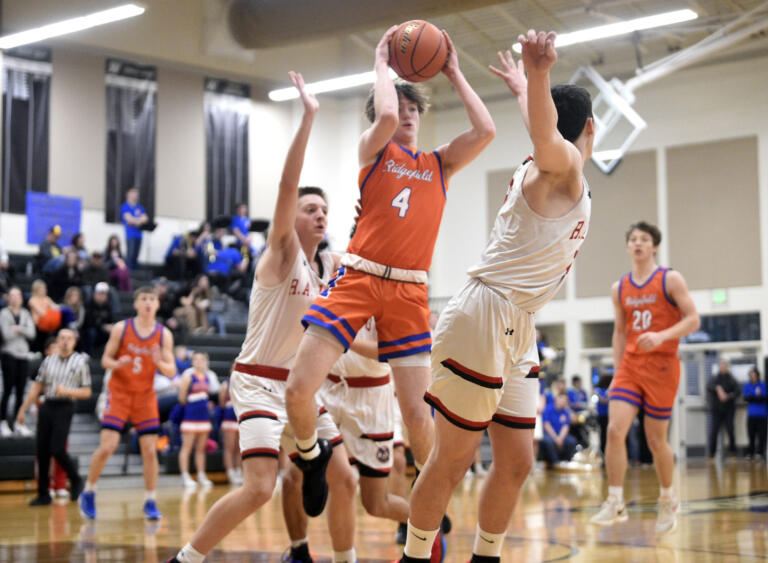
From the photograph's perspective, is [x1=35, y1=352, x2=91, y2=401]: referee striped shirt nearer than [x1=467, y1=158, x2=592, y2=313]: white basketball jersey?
No

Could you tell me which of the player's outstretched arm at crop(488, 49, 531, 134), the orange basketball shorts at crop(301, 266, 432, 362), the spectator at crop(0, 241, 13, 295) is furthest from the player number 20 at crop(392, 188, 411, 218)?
the spectator at crop(0, 241, 13, 295)

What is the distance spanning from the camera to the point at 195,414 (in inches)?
477

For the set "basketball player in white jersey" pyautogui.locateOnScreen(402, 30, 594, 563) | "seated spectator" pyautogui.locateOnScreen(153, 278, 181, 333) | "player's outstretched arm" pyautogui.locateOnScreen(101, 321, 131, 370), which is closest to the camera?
"basketball player in white jersey" pyautogui.locateOnScreen(402, 30, 594, 563)

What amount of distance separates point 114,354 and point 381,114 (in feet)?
15.3

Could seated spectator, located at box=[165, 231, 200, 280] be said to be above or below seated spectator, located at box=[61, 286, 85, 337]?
above

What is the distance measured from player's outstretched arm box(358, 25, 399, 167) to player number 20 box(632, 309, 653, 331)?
10.7 feet

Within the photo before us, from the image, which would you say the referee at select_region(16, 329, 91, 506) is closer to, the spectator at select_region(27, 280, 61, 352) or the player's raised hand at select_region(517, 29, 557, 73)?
the spectator at select_region(27, 280, 61, 352)

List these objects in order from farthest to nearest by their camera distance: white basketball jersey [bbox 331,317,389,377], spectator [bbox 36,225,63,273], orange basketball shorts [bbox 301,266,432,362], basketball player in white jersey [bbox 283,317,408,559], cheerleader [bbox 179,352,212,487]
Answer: spectator [bbox 36,225,63,273] → cheerleader [bbox 179,352,212,487] → white basketball jersey [bbox 331,317,389,377] → basketball player in white jersey [bbox 283,317,408,559] → orange basketball shorts [bbox 301,266,432,362]

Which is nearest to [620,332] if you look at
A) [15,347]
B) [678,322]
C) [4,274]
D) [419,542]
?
[678,322]

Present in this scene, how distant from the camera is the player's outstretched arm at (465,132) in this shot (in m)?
4.28

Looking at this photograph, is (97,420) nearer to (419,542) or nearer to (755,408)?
(419,542)

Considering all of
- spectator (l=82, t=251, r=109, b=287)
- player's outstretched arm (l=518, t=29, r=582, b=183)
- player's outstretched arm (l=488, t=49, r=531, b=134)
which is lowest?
player's outstretched arm (l=518, t=29, r=582, b=183)

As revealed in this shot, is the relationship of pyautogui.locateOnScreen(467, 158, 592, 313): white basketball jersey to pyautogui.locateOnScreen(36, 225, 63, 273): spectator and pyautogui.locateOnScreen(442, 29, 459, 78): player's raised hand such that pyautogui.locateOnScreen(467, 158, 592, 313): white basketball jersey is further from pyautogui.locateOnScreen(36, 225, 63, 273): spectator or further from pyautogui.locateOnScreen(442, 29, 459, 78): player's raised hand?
pyautogui.locateOnScreen(36, 225, 63, 273): spectator

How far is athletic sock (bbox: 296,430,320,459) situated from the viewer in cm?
409
